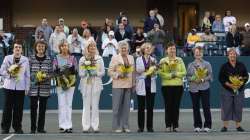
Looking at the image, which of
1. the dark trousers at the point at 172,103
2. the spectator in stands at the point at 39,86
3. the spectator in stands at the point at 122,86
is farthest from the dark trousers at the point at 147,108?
the spectator in stands at the point at 39,86

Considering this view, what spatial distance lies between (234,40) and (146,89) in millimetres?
8809

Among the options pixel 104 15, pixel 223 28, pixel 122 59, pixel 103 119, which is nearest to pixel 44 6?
pixel 104 15

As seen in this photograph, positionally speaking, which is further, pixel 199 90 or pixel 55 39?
pixel 55 39

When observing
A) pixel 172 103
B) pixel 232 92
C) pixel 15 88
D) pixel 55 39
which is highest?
pixel 55 39

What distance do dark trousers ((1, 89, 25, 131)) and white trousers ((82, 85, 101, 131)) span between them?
150 centimetres

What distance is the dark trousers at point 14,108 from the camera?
15.6 m

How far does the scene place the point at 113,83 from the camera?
52.8 ft

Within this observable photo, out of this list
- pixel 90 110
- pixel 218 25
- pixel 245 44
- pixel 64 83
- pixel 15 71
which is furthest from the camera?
pixel 218 25

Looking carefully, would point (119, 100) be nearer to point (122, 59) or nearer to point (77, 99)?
point (122, 59)

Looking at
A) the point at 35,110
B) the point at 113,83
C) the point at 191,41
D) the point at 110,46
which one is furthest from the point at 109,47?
the point at 35,110

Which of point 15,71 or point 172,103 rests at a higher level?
point 15,71

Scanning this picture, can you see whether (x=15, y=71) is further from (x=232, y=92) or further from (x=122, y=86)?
(x=232, y=92)

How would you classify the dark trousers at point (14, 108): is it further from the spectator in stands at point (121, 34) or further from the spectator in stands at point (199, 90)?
the spectator in stands at point (121, 34)

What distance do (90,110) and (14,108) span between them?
1794mm
